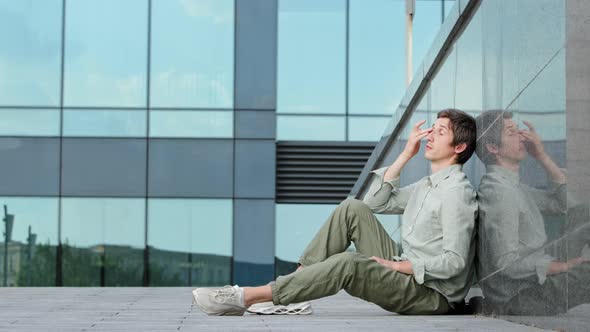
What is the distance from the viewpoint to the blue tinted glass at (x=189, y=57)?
1775 cm

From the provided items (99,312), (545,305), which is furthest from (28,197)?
(545,305)

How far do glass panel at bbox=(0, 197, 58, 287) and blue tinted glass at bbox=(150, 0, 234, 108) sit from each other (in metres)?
2.68

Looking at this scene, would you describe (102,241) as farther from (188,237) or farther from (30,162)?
(30,162)

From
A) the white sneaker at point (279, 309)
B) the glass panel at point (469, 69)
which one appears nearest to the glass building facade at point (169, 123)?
the glass panel at point (469, 69)

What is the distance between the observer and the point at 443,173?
16.8 ft

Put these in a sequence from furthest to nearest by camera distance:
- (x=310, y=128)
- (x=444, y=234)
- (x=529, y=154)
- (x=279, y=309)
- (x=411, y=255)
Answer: (x=310, y=128)
(x=279, y=309)
(x=411, y=255)
(x=444, y=234)
(x=529, y=154)

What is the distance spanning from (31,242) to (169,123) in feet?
10.3

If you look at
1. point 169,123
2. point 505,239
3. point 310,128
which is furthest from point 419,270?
point 169,123

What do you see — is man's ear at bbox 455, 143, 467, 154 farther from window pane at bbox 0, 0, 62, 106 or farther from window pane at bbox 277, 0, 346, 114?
window pane at bbox 0, 0, 62, 106

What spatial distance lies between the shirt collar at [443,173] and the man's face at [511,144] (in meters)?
0.41

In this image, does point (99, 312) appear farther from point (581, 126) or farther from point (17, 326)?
point (581, 126)

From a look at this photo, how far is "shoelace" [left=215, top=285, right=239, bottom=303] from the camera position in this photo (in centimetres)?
473

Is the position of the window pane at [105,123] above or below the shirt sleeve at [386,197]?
above

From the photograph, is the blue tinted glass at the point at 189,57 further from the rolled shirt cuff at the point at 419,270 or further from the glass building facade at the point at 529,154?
the rolled shirt cuff at the point at 419,270
